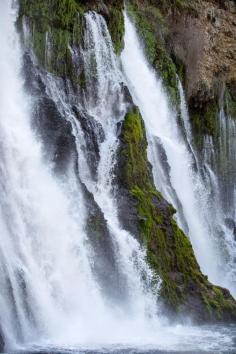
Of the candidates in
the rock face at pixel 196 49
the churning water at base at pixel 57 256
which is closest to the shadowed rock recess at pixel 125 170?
the churning water at base at pixel 57 256

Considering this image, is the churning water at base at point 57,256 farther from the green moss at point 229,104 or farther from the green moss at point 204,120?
the green moss at point 229,104

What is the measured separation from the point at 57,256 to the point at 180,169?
10299 mm

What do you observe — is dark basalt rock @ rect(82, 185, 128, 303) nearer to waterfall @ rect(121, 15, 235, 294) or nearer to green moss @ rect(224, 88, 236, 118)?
waterfall @ rect(121, 15, 235, 294)

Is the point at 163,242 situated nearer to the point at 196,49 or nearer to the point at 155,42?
the point at 155,42

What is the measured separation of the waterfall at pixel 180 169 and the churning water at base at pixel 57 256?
4595mm

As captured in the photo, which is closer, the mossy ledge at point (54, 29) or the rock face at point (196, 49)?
the mossy ledge at point (54, 29)

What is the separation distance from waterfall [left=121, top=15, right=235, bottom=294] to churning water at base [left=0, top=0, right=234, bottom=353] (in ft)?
15.1

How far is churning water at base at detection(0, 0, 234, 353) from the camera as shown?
13664mm

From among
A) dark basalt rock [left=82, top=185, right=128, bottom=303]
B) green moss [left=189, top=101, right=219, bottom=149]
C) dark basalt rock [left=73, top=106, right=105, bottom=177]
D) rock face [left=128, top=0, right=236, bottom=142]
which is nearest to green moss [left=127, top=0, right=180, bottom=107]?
rock face [left=128, top=0, right=236, bottom=142]

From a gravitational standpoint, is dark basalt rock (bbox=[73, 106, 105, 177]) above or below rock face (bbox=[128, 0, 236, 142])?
below

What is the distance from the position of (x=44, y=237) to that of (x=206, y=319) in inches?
196

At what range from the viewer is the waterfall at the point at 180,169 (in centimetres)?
2317

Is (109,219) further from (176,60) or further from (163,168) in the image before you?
(176,60)

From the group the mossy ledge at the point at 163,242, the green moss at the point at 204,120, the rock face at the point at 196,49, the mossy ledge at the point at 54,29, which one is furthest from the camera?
the green moss at the point at 204,120
